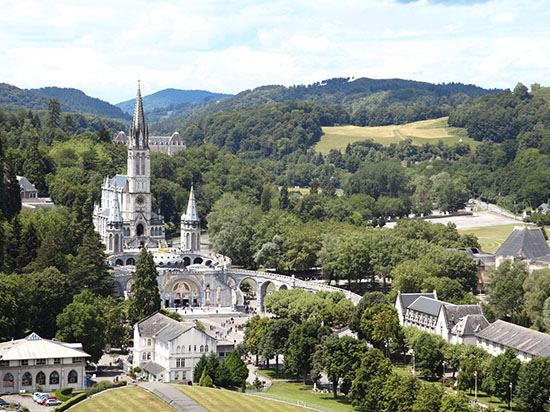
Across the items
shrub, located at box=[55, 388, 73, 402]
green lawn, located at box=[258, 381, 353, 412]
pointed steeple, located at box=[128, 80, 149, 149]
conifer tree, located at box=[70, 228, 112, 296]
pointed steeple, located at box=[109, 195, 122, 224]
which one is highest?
pointed steeple, located at box=[128, 80, 149, 149]

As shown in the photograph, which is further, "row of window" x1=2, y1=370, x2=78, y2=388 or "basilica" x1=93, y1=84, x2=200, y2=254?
"basilica" x1=93, y1=84, x2=200, y2=254

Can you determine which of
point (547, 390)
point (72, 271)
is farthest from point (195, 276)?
point (547, 390)

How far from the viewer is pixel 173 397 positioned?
71.1 m

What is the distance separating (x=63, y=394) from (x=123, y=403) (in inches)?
282

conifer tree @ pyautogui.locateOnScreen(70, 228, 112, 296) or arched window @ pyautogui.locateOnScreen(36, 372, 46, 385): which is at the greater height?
conifer tree @ pyautogui.locateOnScreen(70, 228, 112, 296)

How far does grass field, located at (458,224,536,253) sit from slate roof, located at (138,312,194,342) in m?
63.6

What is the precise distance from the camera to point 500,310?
336 ft

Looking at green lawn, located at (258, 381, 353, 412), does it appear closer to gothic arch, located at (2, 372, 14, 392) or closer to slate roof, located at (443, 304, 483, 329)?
slate roof, located at (443, 304, 483, 329)

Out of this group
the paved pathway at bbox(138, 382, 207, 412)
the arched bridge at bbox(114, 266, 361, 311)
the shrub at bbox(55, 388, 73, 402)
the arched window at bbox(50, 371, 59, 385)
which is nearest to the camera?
the paved pathway at bbox(138, 382, 207, 412)

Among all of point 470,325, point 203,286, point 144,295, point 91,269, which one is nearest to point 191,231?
point 203,286

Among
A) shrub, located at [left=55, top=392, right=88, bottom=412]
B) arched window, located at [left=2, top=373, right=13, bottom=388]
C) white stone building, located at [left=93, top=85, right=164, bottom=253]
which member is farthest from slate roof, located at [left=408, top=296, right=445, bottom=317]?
white stone building, located at [left=93, top=85, right=164, bottom=253]

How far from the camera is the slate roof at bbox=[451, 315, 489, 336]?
92.6 meters

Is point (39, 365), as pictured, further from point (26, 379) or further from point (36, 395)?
point (36, 395)

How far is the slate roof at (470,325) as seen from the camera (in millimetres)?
92631
